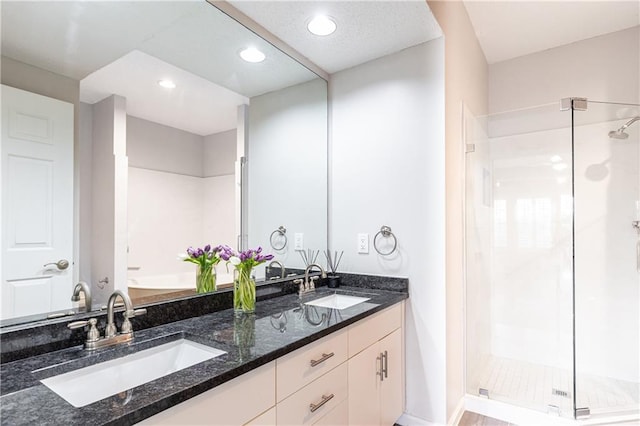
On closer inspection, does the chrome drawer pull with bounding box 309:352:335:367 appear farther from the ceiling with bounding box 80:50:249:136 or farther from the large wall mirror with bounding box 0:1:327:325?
the ceiling with bounding box 80:50:249:136

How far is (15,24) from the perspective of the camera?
3.52ft

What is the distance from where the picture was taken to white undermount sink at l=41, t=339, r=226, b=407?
967 mm

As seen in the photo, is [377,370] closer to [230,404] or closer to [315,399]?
[315,399]

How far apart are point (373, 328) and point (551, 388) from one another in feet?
5.63

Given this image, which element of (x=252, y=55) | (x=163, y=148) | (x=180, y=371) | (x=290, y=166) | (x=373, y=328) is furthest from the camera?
(x=290, y=166)

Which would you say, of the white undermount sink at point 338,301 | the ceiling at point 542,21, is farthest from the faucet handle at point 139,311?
the ceiling at point 542,21

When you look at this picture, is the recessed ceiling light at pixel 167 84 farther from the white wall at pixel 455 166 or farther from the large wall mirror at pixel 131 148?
the white wall at pixel 455 166

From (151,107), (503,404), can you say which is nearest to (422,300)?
(503,404)

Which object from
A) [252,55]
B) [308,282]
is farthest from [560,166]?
[252,55]

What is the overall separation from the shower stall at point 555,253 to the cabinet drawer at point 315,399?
55.9 inches

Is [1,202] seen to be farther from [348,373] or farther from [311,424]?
[348,373]

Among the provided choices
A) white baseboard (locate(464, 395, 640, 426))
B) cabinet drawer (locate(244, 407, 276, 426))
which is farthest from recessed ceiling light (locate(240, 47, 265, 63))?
white baseboard (locate(464, 395, 640, 426))

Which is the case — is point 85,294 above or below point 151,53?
below

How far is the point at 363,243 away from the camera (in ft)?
7.56
